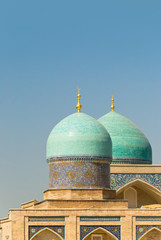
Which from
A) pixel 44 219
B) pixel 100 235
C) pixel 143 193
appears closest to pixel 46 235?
pixel 44 219

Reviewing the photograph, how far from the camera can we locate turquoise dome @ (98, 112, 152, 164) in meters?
36.4

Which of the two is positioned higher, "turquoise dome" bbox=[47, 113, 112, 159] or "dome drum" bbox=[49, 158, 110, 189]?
"turquoise dome" bbox=[47, 113, 112, 159]

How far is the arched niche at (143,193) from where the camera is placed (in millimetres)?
35178

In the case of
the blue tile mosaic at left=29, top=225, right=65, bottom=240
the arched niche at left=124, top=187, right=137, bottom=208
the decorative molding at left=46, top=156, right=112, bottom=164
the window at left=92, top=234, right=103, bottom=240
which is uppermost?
the decorative molding at left=46, top=156, right=112, bottom=164

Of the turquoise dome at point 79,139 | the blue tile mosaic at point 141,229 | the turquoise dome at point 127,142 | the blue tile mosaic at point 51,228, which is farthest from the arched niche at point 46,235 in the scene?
the turquoise dome at point 127,142

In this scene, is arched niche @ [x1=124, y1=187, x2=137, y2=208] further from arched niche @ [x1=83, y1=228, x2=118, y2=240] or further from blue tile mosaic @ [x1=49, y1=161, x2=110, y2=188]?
arched niche @ [x1=83, y1=228, x2=118, y2=240]

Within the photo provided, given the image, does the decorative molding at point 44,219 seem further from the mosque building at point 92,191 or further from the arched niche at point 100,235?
the arched niche at point 100,235

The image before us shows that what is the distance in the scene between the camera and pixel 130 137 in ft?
120

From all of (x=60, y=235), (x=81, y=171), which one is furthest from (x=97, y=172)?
(x=60, y=235)

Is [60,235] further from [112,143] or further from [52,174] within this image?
[112,143]

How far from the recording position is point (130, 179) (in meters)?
35.2

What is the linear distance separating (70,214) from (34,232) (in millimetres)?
1262

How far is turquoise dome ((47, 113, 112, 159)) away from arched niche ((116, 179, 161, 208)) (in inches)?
88.8

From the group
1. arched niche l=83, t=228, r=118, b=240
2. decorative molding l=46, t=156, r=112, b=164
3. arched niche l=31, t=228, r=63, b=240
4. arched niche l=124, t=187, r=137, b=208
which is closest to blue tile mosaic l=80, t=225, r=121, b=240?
arched niche l=83, t=228, r=118, b=240
